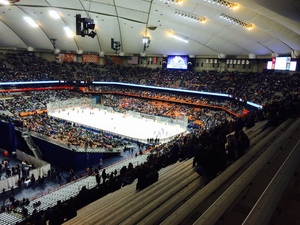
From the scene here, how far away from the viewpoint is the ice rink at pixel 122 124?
27.0m

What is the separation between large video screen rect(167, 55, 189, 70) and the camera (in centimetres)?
4399

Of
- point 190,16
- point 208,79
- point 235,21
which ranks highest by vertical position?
point 190,16

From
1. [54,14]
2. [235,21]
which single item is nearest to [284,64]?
[235,21]

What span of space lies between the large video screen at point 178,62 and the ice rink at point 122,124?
48.4 ft

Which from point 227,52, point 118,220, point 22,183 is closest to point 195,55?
point 227,52

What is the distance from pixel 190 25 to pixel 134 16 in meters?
7.54

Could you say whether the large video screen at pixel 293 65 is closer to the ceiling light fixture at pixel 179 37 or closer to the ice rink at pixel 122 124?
the ceiling light fixture at pixel 179 37

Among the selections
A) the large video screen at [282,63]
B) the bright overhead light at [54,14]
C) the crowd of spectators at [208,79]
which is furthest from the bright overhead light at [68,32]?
the large video screen at [282,63]

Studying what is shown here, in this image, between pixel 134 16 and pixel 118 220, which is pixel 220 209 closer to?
pixel 118 220

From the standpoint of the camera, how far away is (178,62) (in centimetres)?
4472

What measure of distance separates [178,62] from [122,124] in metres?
19.2

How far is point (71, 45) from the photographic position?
48219 millimetres

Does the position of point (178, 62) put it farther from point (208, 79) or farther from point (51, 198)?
point (51, 198)

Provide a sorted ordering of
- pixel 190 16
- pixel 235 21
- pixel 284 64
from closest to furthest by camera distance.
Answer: pixel 235 21, pixel 190 16, pixel 284 64
